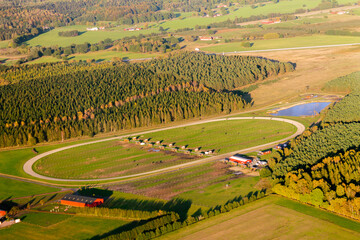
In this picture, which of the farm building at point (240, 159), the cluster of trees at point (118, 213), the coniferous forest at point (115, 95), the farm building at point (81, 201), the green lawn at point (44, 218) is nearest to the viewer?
the cluster of trees at point (118, 213)

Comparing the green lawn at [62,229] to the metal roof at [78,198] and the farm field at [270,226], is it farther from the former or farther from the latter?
the farm field at [270,226]

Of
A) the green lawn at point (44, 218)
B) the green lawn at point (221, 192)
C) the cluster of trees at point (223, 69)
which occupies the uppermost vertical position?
the cluster of trees at point (223, 69)

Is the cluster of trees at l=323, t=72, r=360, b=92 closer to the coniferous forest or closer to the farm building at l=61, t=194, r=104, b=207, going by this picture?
the coniferous forest

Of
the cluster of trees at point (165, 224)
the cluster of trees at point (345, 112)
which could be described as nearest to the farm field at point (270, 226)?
the cluster of trees at point (165, 224)

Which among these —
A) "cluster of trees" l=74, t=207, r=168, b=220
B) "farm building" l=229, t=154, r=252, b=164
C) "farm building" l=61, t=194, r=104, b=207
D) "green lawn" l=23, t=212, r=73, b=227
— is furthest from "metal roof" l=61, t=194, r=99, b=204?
"farm building" l=229, t=154, r=252, b=164

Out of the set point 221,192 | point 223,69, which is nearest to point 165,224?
point 221,192

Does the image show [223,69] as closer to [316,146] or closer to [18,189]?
[316,146]

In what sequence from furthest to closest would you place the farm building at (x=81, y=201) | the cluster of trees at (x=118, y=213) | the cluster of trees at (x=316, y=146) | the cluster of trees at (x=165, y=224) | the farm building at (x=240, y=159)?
1. the farm building at (x=240, y=159)
2. the cluster of trees at (x=316, y=146)
3. the farm building at (x=81, y=201)
4. the cluster of trees at (x=118, y=213)
5. the cluster of trees at (x=165, y=224)

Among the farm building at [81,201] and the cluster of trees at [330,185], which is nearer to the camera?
the cluster of trees at [330,185]
